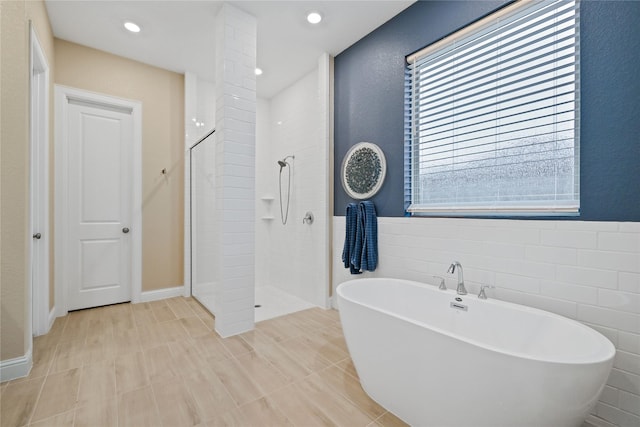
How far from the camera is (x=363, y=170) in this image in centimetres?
272

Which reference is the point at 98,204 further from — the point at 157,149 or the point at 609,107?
the point at 609,107

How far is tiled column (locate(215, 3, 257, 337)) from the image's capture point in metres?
2.38

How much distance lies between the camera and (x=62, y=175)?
2.79 m

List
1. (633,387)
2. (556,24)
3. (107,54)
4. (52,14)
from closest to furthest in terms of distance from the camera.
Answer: (633,387) < (556,24) < (52,14) < (107,54)

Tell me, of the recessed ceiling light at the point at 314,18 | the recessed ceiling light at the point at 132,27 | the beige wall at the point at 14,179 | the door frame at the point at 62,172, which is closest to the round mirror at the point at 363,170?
the recessed ceiling light at the point at 314,18

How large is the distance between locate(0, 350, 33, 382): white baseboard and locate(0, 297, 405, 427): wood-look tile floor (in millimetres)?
51

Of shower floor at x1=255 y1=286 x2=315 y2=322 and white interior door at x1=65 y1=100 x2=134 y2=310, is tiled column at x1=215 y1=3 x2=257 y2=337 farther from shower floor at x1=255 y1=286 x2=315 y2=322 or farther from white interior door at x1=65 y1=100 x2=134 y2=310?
white interior door at x1=65 y1=100 x2=134 y2=310

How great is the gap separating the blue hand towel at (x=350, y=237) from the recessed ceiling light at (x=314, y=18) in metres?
1.71

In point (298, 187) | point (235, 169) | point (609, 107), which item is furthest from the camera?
point (298, 187)

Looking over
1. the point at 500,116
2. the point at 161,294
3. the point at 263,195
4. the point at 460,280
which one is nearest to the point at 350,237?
the point at 460,280

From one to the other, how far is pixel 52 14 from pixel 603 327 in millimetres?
4582

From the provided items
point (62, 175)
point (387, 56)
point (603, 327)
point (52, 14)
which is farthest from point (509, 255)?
point (52, 14)

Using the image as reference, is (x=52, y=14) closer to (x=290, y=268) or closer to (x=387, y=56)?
(x=387, y=56)

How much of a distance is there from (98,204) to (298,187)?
221 cm
